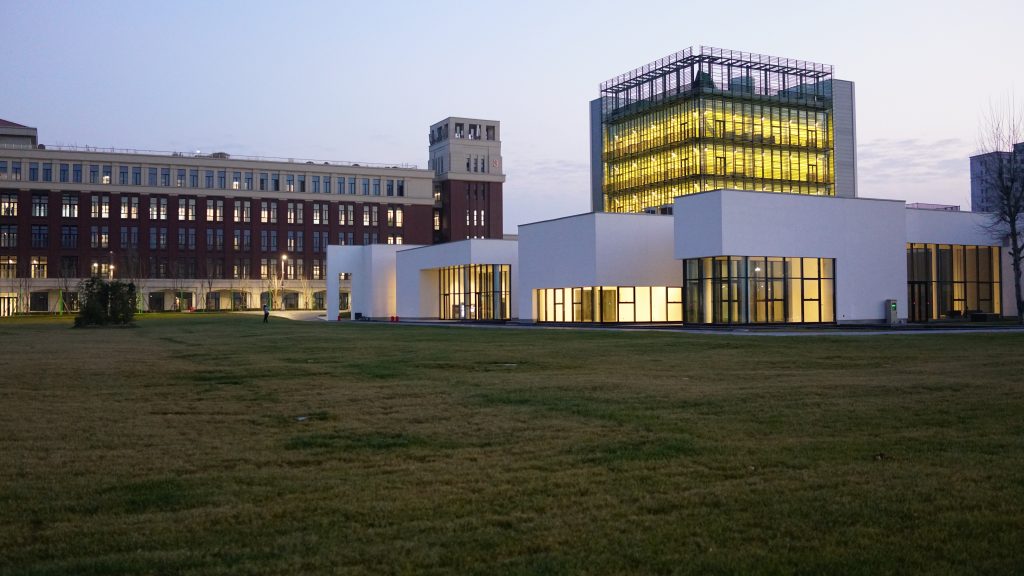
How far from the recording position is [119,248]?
129 metres

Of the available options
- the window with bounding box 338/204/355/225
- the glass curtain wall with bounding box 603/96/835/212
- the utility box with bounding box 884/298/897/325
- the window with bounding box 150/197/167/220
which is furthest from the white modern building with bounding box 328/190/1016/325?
the window with bounding box 150/197/167/220

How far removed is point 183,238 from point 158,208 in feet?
18.1

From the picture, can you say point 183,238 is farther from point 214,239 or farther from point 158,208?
point 158,208

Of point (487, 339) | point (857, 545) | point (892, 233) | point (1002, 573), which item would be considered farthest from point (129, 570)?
point (892, 233)

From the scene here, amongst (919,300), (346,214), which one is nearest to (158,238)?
(346,214)

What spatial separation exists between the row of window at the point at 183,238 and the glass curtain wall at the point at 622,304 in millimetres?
85479

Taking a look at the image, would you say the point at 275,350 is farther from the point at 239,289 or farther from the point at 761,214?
the point at 239,289

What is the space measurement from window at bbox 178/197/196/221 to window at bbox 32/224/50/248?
17.7 m

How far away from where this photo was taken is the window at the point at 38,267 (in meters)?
125

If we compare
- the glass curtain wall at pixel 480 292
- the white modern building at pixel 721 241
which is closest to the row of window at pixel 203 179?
the white modern building at pixel 721 241

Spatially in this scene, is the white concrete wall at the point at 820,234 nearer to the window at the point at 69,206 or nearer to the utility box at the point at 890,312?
the utility box at the point at 890,312

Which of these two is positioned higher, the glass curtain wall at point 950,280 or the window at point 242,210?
the window at point 242,210

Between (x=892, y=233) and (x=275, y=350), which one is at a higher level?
(x=892, y=233)

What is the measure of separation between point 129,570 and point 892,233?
5488cm
